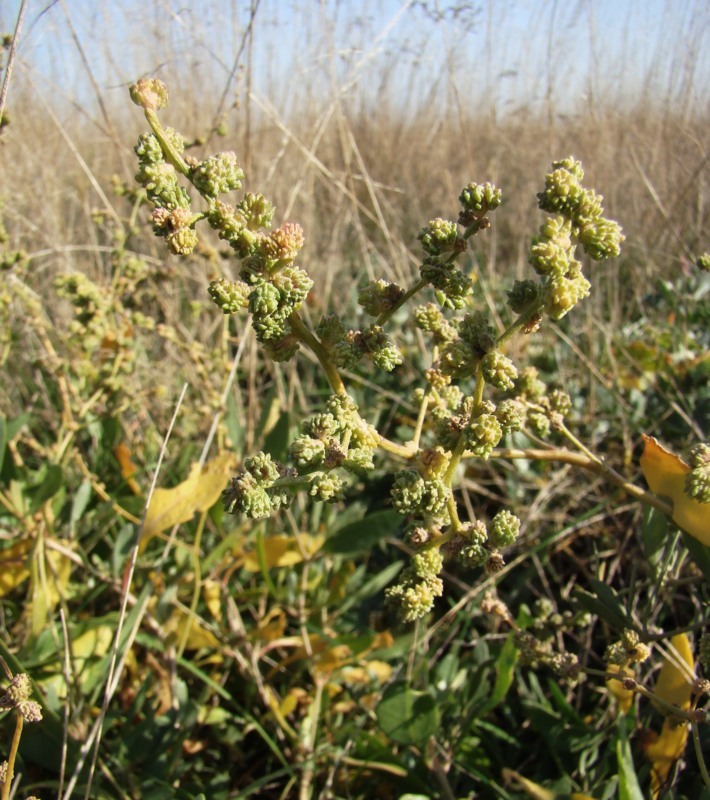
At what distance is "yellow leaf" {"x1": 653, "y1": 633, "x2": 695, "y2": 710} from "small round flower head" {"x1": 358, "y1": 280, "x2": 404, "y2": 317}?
0.65 m

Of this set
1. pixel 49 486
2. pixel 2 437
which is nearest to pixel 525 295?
pixel 49 486

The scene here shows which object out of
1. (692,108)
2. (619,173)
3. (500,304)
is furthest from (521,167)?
(500,304)

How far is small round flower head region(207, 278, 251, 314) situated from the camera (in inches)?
27.5

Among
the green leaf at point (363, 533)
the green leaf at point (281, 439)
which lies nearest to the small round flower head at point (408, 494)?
the green leaf at point (363, 533)

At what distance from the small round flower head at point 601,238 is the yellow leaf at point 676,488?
279mm

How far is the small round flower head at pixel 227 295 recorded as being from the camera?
2.30ft

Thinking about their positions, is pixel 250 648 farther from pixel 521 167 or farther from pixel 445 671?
pixel 521 167

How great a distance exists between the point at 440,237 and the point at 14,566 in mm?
1218

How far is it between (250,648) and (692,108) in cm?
256

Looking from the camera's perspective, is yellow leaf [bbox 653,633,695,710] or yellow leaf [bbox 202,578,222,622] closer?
yellow leaf [bbox 653,633,695,710]

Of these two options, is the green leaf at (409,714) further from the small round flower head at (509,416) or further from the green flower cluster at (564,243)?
the green flower cluster at (564,243)

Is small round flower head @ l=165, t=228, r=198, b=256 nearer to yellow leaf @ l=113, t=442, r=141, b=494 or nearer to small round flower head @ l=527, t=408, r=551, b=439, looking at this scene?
small round flower head @ l=527, t=408, r=551, b=439

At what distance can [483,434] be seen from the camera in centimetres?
71

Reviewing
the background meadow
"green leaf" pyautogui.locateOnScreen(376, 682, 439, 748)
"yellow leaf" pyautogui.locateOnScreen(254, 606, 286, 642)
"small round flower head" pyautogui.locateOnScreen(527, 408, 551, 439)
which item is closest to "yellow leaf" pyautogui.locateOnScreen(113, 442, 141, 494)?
the background meadow
